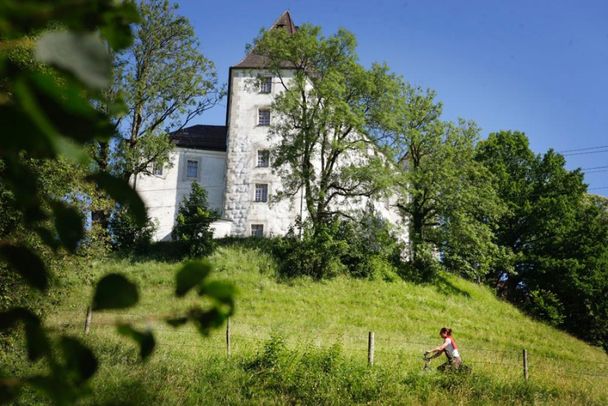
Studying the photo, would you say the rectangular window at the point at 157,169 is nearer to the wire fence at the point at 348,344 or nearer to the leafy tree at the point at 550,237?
the wire fence at the point at 348,344

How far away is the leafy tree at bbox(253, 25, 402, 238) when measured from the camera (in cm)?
2998

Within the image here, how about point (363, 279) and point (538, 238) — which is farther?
point (538, 238)

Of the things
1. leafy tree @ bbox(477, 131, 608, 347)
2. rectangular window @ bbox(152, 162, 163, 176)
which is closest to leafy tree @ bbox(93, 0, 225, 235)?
rectangular window @ bbox(152, 162, 163, 176)

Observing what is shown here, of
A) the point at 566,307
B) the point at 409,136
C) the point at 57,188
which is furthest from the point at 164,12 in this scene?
the point at 566,307

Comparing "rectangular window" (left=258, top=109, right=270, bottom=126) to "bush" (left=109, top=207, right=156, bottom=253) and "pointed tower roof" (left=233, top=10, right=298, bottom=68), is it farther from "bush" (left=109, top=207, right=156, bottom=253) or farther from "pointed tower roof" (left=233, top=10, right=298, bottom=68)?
"bush" (left=109, top=207, right=156, bottom=253)

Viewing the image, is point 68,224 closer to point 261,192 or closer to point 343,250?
point 343,250

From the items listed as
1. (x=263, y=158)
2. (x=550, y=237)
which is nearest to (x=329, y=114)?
(x=263, y=158)

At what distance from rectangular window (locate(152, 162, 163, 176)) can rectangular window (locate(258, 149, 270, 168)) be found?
6.22 m

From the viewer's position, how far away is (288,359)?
40.5 ft

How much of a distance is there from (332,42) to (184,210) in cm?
1216

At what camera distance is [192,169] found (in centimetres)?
3816

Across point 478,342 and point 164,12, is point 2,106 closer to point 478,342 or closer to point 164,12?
point 478,342

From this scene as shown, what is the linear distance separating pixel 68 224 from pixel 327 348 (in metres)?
15.0

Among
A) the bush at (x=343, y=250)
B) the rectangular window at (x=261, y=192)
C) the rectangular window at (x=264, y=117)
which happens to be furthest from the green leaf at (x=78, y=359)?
the rectangular window at (x=264, y=117)
